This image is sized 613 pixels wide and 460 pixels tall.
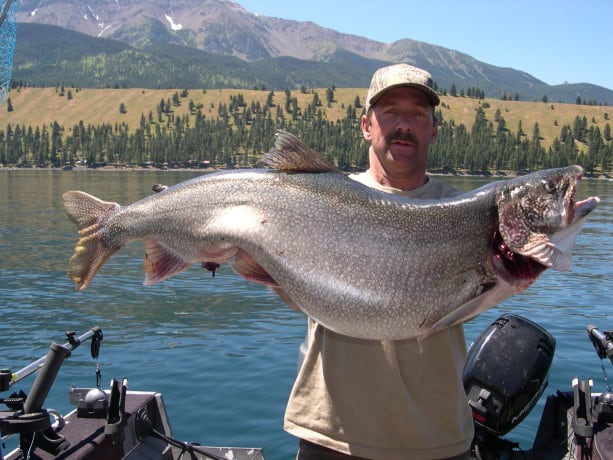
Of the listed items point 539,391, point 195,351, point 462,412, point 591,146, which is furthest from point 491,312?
point 591,146

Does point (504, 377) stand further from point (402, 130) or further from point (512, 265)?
point (402, 130)

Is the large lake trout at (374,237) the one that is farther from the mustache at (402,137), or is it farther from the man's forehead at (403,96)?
the man's forehead at (403,96)

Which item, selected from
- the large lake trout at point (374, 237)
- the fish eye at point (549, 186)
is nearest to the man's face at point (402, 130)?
the large lake trout at point (374, 237)

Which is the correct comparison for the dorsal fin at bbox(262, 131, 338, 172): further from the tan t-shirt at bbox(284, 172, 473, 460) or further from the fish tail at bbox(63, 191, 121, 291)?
the fish tail at bbox(63, 191, 121, 291)

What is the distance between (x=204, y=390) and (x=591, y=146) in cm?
18384

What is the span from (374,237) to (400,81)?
4.04 feet

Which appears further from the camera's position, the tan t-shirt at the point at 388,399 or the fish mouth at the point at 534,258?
the tan t-shirt at the point at 388,399

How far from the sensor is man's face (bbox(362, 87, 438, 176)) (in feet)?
15.1

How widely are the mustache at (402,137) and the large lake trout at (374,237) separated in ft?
1.90

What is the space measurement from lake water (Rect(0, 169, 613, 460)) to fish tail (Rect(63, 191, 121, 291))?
6326 millimetres

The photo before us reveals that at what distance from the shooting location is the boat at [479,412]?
5.61 meters

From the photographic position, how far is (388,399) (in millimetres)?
4297

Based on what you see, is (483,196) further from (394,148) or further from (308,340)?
(308,340)

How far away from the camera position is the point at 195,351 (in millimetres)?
15836
